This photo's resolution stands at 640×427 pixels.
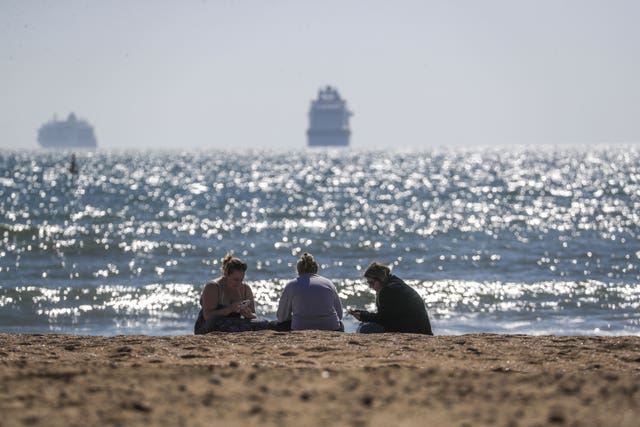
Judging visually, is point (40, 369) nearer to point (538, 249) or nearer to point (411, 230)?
point (538, 249)

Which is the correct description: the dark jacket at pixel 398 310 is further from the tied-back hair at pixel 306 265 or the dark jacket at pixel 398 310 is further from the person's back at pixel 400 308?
the tied-back hair at pixel 306 265

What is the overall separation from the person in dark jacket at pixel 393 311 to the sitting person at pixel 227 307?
0.96m

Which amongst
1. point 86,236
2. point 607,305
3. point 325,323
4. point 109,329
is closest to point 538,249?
point 607,305

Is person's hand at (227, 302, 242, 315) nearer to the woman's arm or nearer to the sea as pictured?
the woman's arm

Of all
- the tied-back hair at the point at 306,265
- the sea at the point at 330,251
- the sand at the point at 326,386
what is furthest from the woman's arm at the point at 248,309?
the sea at the point at 330,251

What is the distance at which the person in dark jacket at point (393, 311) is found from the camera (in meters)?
9.06

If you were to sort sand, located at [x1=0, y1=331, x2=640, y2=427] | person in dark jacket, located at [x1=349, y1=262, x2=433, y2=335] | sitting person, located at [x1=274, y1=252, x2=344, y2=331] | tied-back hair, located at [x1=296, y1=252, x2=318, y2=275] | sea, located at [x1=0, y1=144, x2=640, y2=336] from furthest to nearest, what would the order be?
sea, located at [x1=0, y1=144, x2=640, y2=336] < tied-back hair, located at [x1=296, y1=252, x2=318, y2=275] < sitting person, located at [x1=274, y1=252, x2=344, y2=331] < person in dark jacket, located at [x1=349, y1=262, x2=433, y2=335] < sand, located at [x1=0, y1=331, x2=640, y2=427]

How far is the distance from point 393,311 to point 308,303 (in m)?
0.77

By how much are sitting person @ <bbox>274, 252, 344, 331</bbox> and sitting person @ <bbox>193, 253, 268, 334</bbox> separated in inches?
10.4

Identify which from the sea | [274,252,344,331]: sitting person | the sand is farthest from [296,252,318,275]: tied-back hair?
the sea

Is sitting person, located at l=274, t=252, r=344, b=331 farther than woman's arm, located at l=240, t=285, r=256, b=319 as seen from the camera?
No

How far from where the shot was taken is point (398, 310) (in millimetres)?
9180

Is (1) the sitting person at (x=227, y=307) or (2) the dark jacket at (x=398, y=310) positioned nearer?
(2) the dark jacket at (x=398, y=310)

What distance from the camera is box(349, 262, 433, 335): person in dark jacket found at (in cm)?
906
